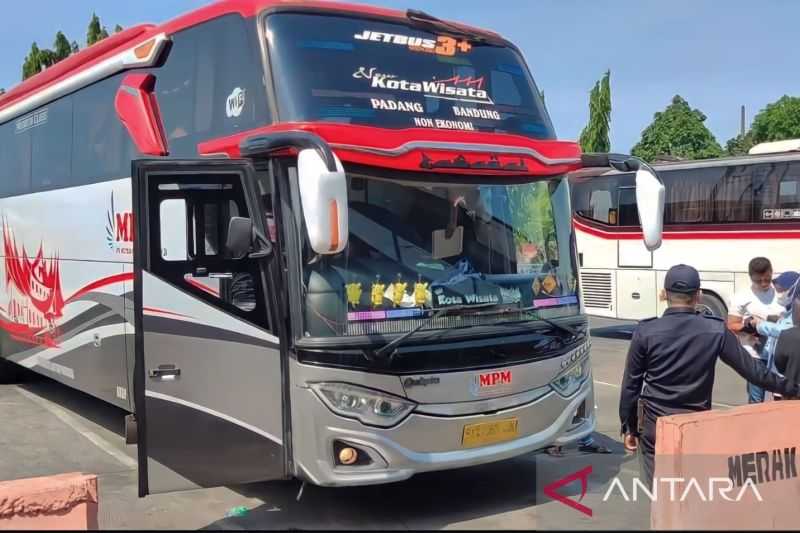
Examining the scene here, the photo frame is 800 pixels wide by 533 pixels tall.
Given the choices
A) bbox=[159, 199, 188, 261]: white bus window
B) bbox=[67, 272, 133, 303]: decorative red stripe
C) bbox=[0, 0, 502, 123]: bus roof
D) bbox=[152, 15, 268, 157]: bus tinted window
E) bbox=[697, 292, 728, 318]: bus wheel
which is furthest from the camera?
bbox=[697, 292, 728, 318]: bus wheel

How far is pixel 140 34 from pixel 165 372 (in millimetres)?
3662

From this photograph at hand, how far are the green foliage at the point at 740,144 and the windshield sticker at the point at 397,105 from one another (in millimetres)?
41192

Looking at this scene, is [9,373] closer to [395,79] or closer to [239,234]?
[239,234]

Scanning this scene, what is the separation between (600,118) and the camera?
106 feet

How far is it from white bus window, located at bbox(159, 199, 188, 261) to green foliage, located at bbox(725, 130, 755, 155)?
138ft

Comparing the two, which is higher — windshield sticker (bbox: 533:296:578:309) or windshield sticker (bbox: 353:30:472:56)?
windshield sticker (bbox: 353:30:472:56)

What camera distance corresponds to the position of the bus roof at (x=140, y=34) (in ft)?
20.5

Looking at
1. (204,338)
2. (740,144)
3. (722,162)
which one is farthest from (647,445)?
(740,144)

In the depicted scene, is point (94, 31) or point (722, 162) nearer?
point (722, 162)

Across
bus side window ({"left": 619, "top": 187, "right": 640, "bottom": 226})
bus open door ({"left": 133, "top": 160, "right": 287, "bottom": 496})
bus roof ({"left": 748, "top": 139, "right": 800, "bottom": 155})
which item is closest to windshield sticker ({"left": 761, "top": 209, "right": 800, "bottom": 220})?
bus roof ({"left": 748, "top": 139, "right": 800, "bottom": 155})

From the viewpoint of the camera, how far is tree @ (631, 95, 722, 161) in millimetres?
40094

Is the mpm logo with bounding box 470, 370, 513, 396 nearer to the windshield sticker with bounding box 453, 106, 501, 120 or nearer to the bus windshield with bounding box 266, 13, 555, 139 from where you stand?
the bus windshield with bounding box 266, 13, 555, 139

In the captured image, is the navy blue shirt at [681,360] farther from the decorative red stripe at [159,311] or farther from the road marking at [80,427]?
the road marking at [80,427]

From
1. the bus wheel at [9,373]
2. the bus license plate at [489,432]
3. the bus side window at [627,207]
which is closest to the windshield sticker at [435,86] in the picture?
the bus license plate at [489,432]
